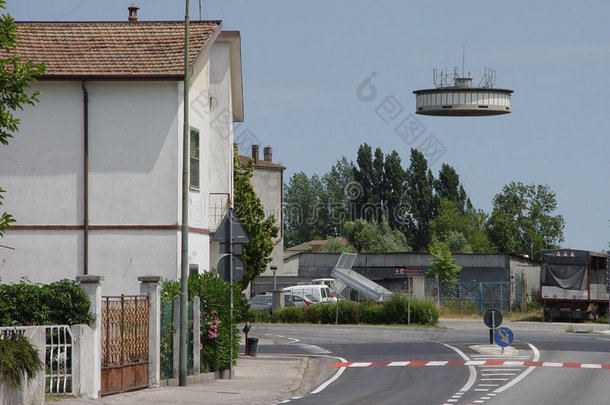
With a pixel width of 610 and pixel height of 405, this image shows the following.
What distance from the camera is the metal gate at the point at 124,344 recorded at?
1827cm

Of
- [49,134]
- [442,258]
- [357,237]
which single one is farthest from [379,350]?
[357,237]

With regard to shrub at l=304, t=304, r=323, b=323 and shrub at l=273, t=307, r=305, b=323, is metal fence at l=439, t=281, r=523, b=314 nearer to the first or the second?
shrub at l=304, t=304, r=323, b=323

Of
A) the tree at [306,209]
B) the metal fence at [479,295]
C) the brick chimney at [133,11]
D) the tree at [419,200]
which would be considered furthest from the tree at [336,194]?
the brick chimney at [133,11]

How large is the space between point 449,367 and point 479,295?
35.8 m

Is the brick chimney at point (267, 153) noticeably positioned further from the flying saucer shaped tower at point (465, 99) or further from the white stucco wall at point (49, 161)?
the white stucco wall at point (49, 161)

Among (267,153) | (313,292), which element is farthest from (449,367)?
(267,153)

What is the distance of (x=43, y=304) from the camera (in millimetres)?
17016

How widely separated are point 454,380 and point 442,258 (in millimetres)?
40972

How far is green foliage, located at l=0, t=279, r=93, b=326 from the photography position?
1684 centimetres

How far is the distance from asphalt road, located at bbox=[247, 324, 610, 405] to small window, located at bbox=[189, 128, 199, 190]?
6665 millimetres

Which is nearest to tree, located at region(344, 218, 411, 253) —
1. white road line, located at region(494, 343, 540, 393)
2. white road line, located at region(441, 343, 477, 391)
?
white road line, located at region(441, 343, 477, 391)

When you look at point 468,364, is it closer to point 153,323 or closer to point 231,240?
point 231,240

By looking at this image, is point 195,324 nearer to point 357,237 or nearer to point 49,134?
point 49,134

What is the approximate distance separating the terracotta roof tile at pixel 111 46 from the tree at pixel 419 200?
257ft
